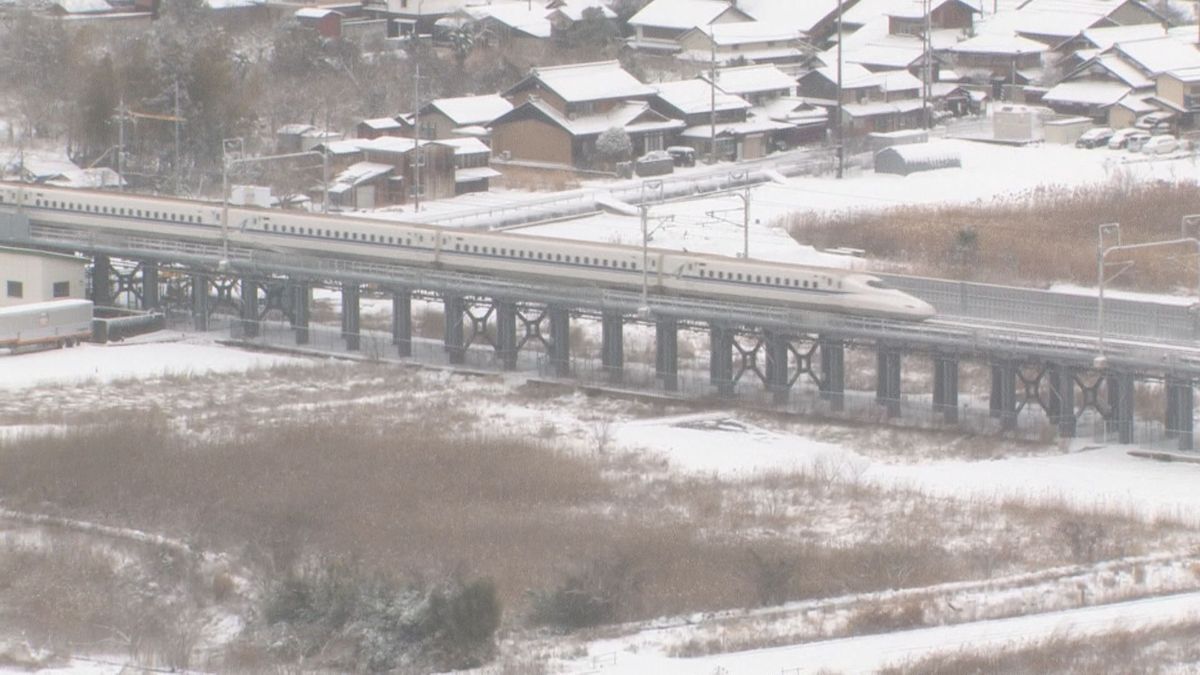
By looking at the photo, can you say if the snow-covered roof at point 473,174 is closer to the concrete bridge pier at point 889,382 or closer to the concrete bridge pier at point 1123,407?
the concrete bridge pier at point 889,382

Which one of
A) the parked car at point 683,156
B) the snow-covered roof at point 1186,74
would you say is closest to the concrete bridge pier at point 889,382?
the parked car at point 683,156

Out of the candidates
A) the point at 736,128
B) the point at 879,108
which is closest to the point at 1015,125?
the point at 879,108

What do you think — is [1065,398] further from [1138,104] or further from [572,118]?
[1138,104]

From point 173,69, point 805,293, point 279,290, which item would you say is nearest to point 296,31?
point 173,69

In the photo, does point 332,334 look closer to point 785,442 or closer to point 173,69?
point 785,442

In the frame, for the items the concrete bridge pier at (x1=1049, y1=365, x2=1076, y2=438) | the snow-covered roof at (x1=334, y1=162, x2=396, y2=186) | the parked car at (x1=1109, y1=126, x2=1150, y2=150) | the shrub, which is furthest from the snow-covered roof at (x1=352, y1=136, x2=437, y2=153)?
the shrub

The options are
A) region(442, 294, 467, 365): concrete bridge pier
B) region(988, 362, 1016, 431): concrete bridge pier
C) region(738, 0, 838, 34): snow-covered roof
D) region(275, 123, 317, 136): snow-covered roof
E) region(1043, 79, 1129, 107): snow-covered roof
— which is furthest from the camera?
region(738, 0, 838, 34): snow-covered roof

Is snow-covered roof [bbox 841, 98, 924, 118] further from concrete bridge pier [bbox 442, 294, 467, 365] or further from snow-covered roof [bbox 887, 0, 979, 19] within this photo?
concrete bridge pier [bbox 442, 294, 467, 365]
